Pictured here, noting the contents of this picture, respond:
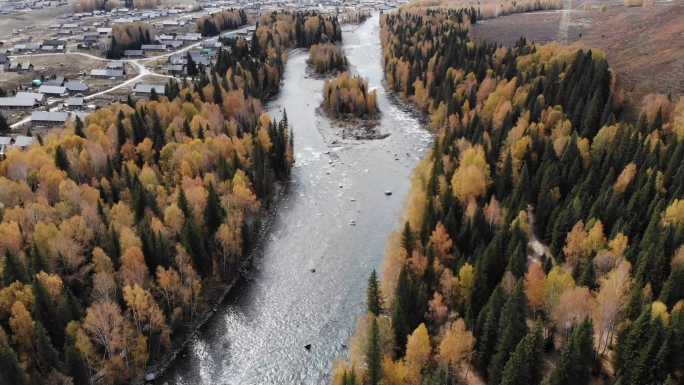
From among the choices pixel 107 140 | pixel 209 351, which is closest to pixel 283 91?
pixel 107 140

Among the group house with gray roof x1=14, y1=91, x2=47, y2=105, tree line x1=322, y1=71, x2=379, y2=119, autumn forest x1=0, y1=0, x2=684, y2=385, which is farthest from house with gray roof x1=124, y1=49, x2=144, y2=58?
tree line x1=322, y1=71, x2=379, y2=119

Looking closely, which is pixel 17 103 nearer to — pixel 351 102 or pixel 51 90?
pixel 51 90

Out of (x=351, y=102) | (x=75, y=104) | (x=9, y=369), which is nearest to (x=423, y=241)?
(x=9, y=369)

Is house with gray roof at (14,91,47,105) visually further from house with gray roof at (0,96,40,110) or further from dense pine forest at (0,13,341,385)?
dense pine forest at (0,13,341,385)

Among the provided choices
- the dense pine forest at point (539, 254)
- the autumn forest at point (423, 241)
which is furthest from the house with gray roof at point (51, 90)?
the dense pine forest at point (539, 254)

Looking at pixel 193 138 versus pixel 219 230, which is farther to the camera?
pixel 193 138

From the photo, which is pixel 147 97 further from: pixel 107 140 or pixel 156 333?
pixel 156 333

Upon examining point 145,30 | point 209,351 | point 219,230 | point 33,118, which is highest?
point 145,30
